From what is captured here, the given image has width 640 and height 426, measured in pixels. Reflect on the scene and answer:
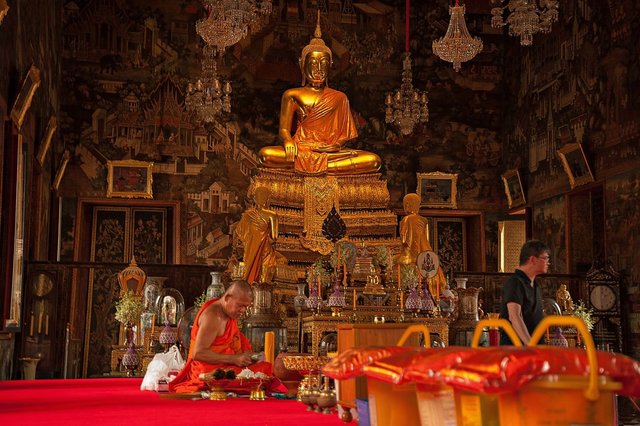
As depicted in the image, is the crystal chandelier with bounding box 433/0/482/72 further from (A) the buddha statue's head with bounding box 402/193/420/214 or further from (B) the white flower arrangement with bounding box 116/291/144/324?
(B) the white flower arrangement with bounding box 116/291/144/324

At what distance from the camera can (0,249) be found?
31.8 feet

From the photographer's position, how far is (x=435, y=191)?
16.6m

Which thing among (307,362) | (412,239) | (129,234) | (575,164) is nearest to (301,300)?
(412,239)

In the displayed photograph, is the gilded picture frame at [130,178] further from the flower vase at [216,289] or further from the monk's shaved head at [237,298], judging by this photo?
the monk's shaved head at [237,298]

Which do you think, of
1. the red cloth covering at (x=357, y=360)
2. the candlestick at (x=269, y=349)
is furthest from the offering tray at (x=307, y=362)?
the red cloth covering at (x=357, y=360)

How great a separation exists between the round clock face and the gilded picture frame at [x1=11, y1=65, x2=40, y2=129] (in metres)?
7.85

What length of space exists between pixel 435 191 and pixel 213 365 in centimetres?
1085

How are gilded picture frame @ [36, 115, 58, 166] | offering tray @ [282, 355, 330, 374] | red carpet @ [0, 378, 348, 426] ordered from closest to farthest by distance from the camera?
red carpet @ [0, 378, 348, 426] → offering tray @ [282, 355, 330, 374] → gilded picture frame @ [36, 115, 58, 166]

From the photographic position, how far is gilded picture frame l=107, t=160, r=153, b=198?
1559cm

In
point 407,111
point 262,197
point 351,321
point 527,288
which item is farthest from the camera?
point 407,111

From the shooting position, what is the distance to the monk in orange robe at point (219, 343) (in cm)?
620

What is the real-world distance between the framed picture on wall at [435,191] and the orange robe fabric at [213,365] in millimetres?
10289

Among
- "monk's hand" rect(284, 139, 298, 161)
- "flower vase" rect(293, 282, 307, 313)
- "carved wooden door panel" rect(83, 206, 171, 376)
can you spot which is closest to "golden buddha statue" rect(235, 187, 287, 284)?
"flower vase" rect(293, 282, 307, 313)

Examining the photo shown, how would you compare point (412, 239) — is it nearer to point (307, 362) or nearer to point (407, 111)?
point (407, 111)
